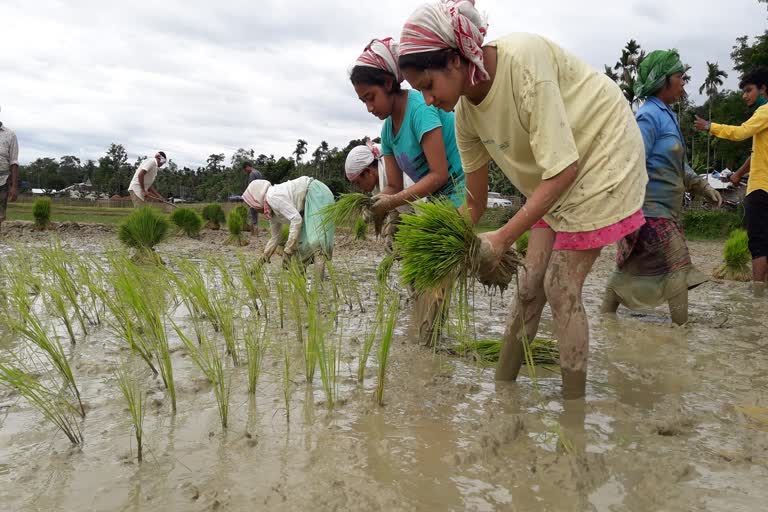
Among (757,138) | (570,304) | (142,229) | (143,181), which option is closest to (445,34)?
(570,304)

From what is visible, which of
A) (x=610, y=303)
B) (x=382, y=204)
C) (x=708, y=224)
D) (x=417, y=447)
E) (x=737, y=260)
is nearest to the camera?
(x=417, y=447)

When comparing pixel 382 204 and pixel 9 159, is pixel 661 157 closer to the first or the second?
pixel 382 204

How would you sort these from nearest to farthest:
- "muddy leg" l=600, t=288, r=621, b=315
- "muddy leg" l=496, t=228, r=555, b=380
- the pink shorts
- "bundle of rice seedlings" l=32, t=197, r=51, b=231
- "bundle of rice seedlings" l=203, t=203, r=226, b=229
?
the pink shorts < "muddy leg" l=496, t=228, r=555, b=380 < "muddy leg" l=600, t=288, r=621, b=315 < "bundle of rice seedlings" l=32, t=197, r=51, b=231 < "bundle of rice seedlings" l=203, t=203, r=226, b=229

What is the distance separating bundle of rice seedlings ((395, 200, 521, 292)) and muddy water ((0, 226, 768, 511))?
458mm

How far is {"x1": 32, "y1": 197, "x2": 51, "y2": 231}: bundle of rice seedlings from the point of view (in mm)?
10656

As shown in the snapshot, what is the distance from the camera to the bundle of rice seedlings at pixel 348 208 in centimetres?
286

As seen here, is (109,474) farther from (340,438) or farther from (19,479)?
(340,438)

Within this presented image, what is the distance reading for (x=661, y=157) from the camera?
3.51 metres

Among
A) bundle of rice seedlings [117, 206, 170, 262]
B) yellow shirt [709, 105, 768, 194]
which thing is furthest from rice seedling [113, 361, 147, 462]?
bundle of rice seedlings [117, 206, 170, 262]

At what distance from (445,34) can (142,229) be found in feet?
17.9

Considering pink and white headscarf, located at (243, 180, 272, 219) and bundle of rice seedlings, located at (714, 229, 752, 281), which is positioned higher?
pink and white headscarf, located at (243, 180, 272, 219)

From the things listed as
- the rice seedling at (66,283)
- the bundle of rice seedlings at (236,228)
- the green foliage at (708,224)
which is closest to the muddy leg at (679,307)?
the rice seedling at (66,283)

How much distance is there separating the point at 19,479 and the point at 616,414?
5.90 feet

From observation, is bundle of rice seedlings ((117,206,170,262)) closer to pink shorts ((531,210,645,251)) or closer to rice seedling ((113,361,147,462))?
rice seedling ((113,361,147,462))
